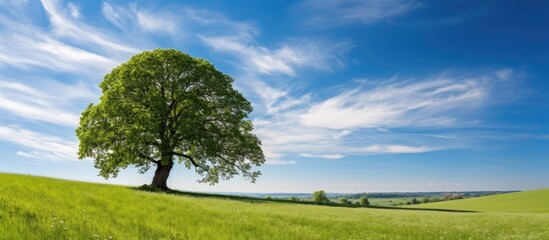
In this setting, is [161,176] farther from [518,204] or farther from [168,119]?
[518,204]

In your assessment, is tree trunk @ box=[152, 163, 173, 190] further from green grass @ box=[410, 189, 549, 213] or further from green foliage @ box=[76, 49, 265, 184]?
green grass @ box=[410, 189, 549, 213]

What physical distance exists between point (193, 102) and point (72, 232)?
3580 centimetres

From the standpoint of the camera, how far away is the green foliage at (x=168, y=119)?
1682 inches

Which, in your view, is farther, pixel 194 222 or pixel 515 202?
pixel 515 202

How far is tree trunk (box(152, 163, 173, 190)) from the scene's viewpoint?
4609cm

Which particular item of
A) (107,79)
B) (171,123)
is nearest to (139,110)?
(171,123)

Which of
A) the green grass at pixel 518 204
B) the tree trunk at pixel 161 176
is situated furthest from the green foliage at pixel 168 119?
the green grass at pixel 518 204

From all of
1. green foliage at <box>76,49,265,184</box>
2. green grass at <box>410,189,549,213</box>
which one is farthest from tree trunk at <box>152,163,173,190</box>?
green grass at <box>410,189,549,213</box>

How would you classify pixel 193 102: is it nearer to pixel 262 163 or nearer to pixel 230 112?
pixel 230 112

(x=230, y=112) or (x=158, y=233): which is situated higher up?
(x=230, y=112)

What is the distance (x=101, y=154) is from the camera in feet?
143

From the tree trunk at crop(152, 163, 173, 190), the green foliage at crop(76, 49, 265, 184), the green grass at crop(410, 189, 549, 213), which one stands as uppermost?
the green foliage at crop(76, 49, 265, 184)

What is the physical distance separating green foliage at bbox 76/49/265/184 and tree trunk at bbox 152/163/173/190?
2.88ft

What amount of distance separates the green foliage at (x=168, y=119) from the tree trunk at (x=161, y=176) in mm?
879
